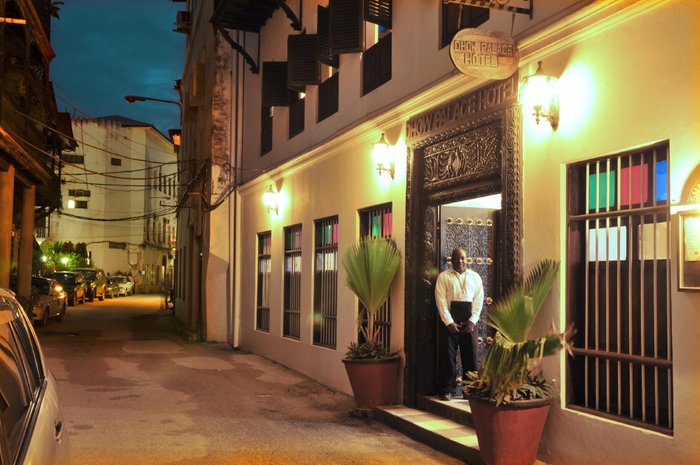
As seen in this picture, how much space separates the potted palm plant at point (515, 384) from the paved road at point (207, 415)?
1.11m

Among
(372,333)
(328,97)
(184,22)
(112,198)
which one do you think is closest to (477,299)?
(372,333)

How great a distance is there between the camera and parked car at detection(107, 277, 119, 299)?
47144 mm

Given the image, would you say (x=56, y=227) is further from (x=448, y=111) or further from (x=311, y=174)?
(x=448, y=111)

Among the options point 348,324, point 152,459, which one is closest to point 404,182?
point 348,324

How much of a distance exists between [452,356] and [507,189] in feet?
8.10

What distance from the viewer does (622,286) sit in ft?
20.0

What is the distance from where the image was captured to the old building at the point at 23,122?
53.8 ft

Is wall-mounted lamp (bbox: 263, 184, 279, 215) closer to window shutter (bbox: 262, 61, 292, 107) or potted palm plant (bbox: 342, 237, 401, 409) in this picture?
window shutter (bbox: 262, 61, 292, 107)

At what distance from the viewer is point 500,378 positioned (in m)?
→ 6.15

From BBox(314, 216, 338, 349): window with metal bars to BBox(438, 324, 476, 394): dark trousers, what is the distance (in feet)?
9.81

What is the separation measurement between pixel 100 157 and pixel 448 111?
179 ft

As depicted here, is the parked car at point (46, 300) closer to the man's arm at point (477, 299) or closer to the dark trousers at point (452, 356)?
the dark trousers at point (452, 356)

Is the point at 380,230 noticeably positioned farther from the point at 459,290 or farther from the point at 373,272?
the point at 459,290

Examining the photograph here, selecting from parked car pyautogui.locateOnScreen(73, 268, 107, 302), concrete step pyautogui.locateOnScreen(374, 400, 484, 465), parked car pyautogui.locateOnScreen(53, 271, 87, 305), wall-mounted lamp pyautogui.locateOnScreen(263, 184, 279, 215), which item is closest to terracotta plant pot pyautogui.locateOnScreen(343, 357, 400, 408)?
→ concrete step pyautogui.locateOnScreen(374, 400, 484, 465)
